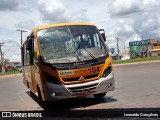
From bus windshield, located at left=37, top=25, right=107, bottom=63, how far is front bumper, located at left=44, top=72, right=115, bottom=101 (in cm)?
79

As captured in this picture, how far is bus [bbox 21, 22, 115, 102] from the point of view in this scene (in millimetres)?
11617

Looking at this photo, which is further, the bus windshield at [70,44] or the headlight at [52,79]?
the bus windshield at [70,44]

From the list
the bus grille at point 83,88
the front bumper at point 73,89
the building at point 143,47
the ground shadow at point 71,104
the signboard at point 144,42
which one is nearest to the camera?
the front bumper at point 73,89

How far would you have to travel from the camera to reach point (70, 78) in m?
11.7

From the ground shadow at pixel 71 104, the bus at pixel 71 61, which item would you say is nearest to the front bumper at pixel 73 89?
the bus at pixel 71 61

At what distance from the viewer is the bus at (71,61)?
11617mm

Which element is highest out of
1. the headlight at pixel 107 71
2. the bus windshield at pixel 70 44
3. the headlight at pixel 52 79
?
the bus windshield at pixel 70 44

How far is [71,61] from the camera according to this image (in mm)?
11898

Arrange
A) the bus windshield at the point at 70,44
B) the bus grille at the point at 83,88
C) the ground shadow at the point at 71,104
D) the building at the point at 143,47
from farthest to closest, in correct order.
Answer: the building at the point at 143,47 < the ground shadow at the point at 71,104 < the bus windshield at the point at 70,44 < the bus grille at the point at 83,88

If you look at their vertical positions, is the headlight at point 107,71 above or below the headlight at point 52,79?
above

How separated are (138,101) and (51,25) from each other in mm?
3911

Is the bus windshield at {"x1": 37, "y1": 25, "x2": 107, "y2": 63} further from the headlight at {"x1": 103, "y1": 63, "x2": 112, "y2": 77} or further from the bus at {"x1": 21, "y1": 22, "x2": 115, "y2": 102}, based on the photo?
the headlight at {"x1": 103, "y1": 63, "x2": 112, "y2": 77}

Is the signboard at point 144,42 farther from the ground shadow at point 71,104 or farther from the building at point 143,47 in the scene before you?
the ground shadow at point 71,104

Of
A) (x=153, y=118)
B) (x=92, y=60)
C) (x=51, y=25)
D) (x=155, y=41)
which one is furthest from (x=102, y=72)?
(x=155, y=41)
